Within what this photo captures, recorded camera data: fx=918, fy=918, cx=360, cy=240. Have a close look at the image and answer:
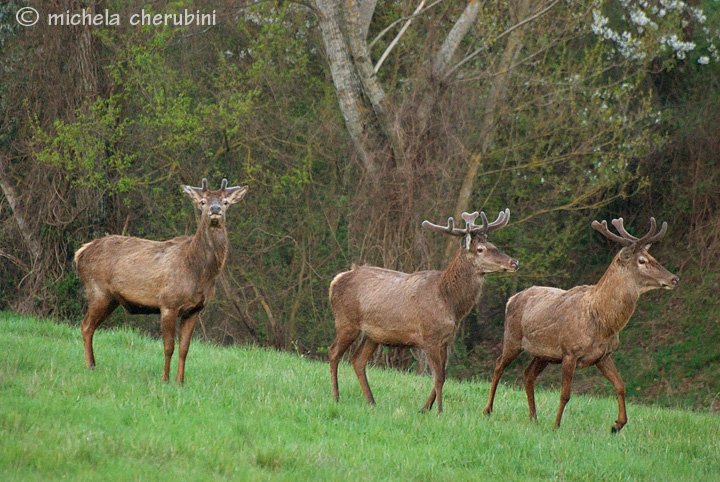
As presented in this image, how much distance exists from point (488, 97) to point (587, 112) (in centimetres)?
210

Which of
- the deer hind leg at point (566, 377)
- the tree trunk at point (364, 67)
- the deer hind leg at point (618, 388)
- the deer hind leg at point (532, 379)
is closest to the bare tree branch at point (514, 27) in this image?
the tree trunk at point (364, 67)

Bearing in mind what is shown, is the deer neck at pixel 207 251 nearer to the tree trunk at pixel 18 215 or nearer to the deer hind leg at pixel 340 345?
the deer hind leg at pixel 340 345

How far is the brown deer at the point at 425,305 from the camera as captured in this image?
9562 millimetres

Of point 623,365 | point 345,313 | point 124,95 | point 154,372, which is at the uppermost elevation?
point 124,95

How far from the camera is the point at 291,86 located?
1884 centimetres

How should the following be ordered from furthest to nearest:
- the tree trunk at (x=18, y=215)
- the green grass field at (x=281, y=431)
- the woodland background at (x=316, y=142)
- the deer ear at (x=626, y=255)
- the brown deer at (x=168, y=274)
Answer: the tree trunk at (x=18, y=215) < the woodland background at (x=316, y=142) < the brown deer at (x=168, y=274) < the deer ear at (x=626, y=255) < the green grass field at (x=281, y=431)

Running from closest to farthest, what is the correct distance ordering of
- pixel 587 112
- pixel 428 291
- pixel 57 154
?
pixel 428 291
pixel 57 154
pixel 587 112

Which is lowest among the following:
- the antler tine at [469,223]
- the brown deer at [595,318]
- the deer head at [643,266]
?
the brown deer at [595,318]

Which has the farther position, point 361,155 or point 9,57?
point 9,57

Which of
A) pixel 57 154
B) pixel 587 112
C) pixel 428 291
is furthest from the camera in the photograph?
pixel 587 112

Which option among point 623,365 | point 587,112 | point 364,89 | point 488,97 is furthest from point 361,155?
point 623,365

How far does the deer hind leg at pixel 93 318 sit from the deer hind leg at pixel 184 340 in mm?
924

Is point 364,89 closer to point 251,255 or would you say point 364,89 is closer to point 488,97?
point 488,97

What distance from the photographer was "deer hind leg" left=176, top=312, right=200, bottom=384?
9.56 metres
